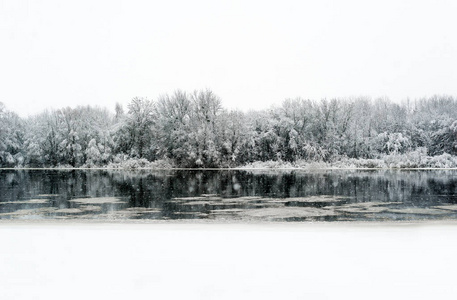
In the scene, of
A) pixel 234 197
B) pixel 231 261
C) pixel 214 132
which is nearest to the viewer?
pixel 231 261

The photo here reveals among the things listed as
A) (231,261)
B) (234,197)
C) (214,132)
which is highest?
(214,132)

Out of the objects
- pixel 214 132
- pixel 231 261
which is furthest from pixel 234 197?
pixel 214 132

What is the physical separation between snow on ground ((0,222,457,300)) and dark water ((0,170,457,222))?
1.98 m

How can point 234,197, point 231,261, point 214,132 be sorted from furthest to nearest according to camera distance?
point 214,132 → point 234,197 → point 231,261

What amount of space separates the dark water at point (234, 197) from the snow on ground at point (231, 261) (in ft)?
6.51

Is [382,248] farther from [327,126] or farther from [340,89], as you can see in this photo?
[327,126]

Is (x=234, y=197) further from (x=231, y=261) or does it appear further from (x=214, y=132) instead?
(x=214, y=132)

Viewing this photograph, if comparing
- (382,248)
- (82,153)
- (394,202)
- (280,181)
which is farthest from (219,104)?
(382,248)

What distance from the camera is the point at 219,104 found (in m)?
28.2

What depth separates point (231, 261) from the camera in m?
8.85

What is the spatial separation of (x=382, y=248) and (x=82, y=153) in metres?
23.9

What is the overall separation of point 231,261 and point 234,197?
9824mm

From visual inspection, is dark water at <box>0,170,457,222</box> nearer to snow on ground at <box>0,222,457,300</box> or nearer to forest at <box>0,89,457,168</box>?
forest at <box>0,89,457,168</box>

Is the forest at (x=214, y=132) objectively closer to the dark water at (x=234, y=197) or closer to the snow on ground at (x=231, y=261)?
the dark water at (x=234, y=197)
